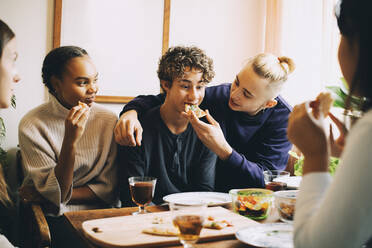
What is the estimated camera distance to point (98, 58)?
3.43 m

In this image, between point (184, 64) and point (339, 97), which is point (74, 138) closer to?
point (184, 64)

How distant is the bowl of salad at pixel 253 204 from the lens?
4.59ft

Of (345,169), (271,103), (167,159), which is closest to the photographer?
(345,169)

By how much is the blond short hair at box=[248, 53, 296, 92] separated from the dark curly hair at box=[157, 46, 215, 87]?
0.32 meters

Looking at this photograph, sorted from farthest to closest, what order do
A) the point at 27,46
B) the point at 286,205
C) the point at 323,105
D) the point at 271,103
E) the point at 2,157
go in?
the point at 27,46 → the point at 2,157 → the point at 271,103 → the point at 286,205 → the point at 323,105

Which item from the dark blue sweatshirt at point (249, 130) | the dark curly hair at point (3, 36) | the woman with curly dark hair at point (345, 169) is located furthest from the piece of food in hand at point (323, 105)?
the dark blue sweatshirt at point (249, 130)

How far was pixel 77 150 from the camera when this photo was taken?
2109 millimetres

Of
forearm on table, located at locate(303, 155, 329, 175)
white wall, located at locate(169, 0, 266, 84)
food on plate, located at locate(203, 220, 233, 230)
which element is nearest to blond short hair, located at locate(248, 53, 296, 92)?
food on plate, located at locate(203, 220, 233, 230)

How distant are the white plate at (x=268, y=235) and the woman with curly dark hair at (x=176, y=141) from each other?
32.6 inches

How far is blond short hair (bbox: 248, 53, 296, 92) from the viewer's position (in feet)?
7.48

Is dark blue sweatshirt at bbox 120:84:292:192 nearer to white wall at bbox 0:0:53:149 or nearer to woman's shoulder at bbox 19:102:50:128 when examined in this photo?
woman's shoulder at bbox 19:102:50:128

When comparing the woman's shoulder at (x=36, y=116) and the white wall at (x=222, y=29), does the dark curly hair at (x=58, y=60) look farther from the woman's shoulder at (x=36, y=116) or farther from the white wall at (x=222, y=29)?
the white wall at (x=222, y=29)

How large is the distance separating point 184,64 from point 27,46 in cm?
169

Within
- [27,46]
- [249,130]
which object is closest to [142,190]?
[249,130]
